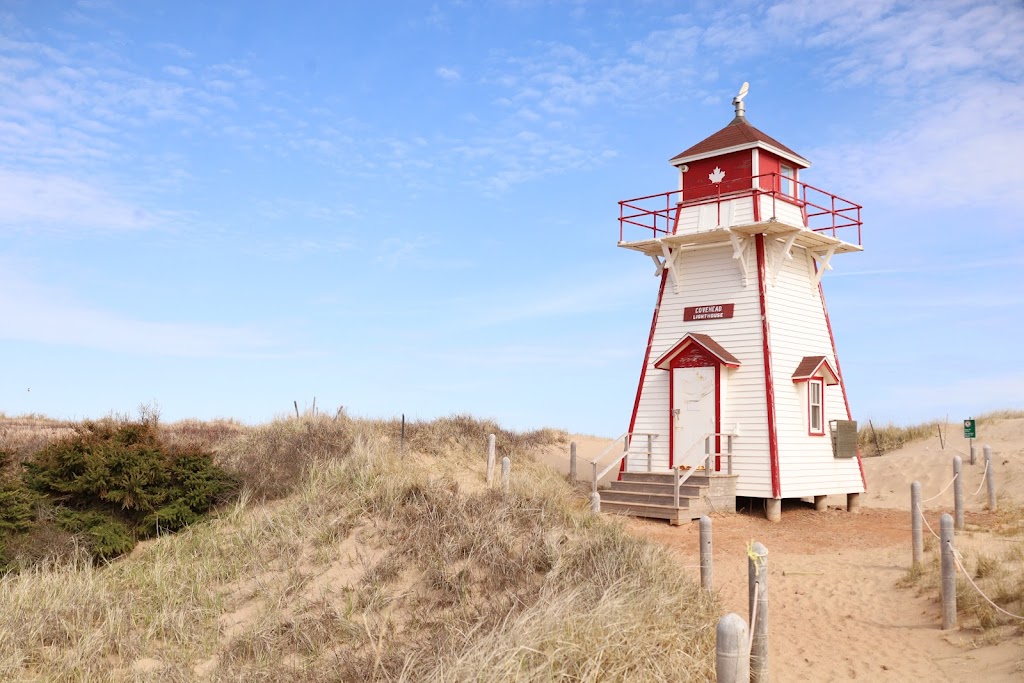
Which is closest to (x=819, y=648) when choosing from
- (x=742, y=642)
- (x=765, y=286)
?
(x=742, y=642)

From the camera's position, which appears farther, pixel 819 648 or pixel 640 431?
pixel 640 431

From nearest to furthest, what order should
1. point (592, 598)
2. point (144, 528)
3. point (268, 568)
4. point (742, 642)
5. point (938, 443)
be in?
point (742, 642)
point (592, 598)
point (268, 568)
point (144, 528)
point (938, 443)

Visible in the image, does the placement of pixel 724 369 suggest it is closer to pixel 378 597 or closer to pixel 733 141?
pixel 733 141

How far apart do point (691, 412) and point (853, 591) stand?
8.43 m

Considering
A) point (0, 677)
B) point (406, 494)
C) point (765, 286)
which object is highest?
point (765, 286)

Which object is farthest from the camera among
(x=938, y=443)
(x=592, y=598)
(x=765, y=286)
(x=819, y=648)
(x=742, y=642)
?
(x=938, y=443)

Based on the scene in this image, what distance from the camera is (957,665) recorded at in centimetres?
1057

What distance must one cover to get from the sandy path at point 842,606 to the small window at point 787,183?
9037mm

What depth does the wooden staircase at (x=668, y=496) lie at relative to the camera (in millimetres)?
20312

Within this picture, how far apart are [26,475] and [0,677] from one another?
25.3ft

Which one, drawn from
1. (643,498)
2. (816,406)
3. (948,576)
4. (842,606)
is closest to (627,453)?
(643,498)

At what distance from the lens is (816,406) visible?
22781 mm

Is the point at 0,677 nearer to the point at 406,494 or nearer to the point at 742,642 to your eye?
the point at 406,494

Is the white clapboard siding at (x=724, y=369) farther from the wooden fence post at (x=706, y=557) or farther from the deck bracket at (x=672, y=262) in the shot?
the wooden fence post at (x=706, y=557)
